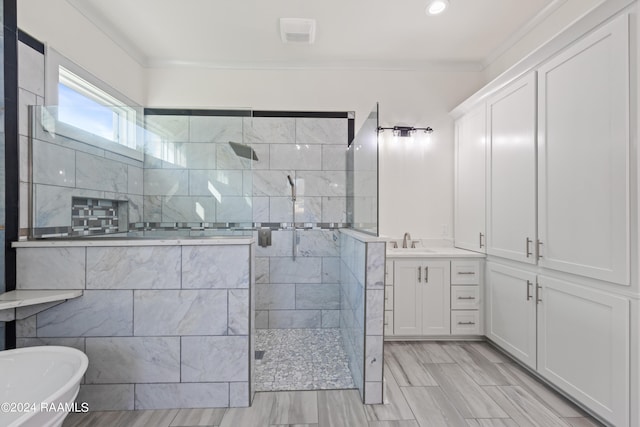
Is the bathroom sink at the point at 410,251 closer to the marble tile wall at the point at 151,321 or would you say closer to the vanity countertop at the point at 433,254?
the vanity countertop at the point at 433,254

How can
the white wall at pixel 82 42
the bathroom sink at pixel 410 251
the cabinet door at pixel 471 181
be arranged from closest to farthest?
the white wall at pixel 82 42 < the cabinet door at pixel 471 181 < the bathroom sink at pixel 410 251

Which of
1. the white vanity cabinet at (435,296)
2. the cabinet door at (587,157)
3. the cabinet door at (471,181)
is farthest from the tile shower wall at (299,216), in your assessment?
the cabinet door at (587,157)

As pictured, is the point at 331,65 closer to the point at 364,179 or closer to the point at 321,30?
the point at 321,30

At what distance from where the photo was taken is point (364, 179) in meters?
2.26

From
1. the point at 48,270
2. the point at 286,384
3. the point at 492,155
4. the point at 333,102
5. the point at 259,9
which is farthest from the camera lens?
the point at 333,102

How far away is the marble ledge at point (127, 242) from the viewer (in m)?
1.64

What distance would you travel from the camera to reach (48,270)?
165 centimetres

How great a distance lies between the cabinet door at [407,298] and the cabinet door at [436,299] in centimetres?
5

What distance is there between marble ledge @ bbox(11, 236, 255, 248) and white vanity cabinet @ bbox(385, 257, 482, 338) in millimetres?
1571

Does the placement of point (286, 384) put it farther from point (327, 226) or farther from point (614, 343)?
point (614, 343)

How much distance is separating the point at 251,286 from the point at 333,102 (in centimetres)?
216

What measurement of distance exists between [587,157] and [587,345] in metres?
1.09

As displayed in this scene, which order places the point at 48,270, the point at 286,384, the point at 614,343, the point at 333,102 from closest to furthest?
the point at 614,343
the point at 48,270
the point at 286,384
the point at 333,102

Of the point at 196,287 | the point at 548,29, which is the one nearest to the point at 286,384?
the point at 196,287
